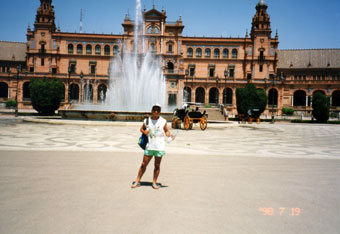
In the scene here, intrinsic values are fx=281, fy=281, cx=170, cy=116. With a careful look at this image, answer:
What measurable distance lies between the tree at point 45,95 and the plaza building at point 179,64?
21.2m

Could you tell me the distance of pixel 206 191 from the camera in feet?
16.0

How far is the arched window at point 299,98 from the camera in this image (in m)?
59.3

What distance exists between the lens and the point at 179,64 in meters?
57.7

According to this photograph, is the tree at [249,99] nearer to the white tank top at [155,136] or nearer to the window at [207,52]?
the window at [207,52]

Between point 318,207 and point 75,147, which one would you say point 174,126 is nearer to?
point 75,147

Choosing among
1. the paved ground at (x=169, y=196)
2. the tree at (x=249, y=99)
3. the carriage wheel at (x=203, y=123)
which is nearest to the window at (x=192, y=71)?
the tree at (x=249, y=99)

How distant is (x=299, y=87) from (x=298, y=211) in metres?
58.2

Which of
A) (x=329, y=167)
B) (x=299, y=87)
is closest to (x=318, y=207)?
(x=329, y=167)

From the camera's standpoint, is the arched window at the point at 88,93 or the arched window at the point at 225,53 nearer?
the arched window at the point at 88,93

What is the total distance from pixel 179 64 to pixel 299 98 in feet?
88.6

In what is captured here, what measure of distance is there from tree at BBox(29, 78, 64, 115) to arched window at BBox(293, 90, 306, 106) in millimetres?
48001

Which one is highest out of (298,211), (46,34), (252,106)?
(46,34)

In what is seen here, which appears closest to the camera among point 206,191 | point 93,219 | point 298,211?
point 93,219

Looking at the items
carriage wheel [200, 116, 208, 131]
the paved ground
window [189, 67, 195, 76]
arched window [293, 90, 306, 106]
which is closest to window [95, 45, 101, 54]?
window [189, 67, 195, 76]
